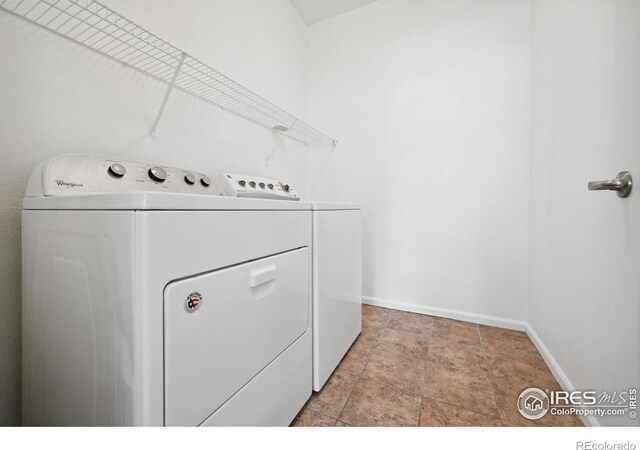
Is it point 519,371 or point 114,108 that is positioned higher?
point 114,108

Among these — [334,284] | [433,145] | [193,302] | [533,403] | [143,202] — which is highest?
[433,145]

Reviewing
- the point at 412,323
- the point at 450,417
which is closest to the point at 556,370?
the point at 450,417

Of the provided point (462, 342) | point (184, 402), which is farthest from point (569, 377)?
point (184, 402)

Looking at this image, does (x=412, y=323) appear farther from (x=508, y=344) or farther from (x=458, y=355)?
(x=508, y=344)

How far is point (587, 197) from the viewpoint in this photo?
1030 millimetres

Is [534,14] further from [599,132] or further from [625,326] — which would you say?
[625,326]

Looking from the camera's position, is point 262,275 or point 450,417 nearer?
point 262,275

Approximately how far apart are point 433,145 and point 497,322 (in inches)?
53.0

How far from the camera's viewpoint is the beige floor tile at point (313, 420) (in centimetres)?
98

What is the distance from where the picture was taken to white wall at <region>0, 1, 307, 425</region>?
803 millimetres

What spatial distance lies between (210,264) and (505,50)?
88.8 inches

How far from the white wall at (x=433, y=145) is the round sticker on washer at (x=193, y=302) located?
1.76 metres

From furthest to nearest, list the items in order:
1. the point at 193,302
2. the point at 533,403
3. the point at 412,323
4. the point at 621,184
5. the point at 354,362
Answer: the point at 412,323
the point at 354,362
the point at 533,403
the point at 621,184
the point at 193,302

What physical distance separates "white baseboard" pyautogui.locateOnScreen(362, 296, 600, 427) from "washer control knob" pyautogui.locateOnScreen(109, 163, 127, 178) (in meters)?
1.85
